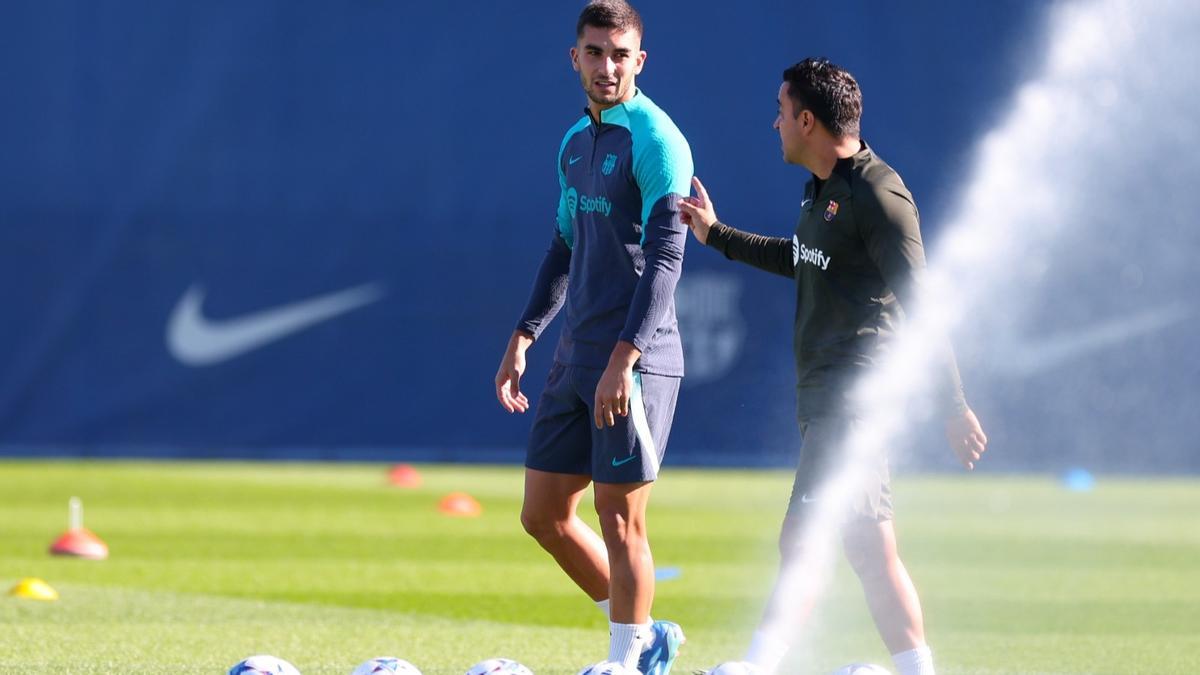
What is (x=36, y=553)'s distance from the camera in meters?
10.5

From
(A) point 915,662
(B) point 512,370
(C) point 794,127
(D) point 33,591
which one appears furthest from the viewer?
(D) point 33,591

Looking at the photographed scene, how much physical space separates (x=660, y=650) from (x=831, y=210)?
146 centimetres

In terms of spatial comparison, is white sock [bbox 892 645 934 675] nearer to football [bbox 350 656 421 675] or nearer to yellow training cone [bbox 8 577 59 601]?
football [bbox 350 656 421 675]

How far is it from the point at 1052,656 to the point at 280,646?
2.90m

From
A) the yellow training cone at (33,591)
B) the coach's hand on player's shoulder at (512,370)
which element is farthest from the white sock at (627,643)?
the yellow training cone at (33,591)

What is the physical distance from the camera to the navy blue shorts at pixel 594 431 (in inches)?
215

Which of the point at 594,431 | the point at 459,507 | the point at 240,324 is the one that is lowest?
the point at 594,431

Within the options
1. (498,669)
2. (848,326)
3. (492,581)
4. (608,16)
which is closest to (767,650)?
(498,669)

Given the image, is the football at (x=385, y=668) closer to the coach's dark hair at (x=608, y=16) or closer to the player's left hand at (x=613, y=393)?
the player's left hand at (x=613, y=393)

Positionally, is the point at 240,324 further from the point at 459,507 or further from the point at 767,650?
the point at 767,650

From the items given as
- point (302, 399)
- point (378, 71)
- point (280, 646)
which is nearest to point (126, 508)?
point (302, 399)

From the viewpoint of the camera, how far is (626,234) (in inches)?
218

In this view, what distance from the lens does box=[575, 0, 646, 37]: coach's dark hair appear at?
5.51 meters

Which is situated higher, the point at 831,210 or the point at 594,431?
the point at 831,210
